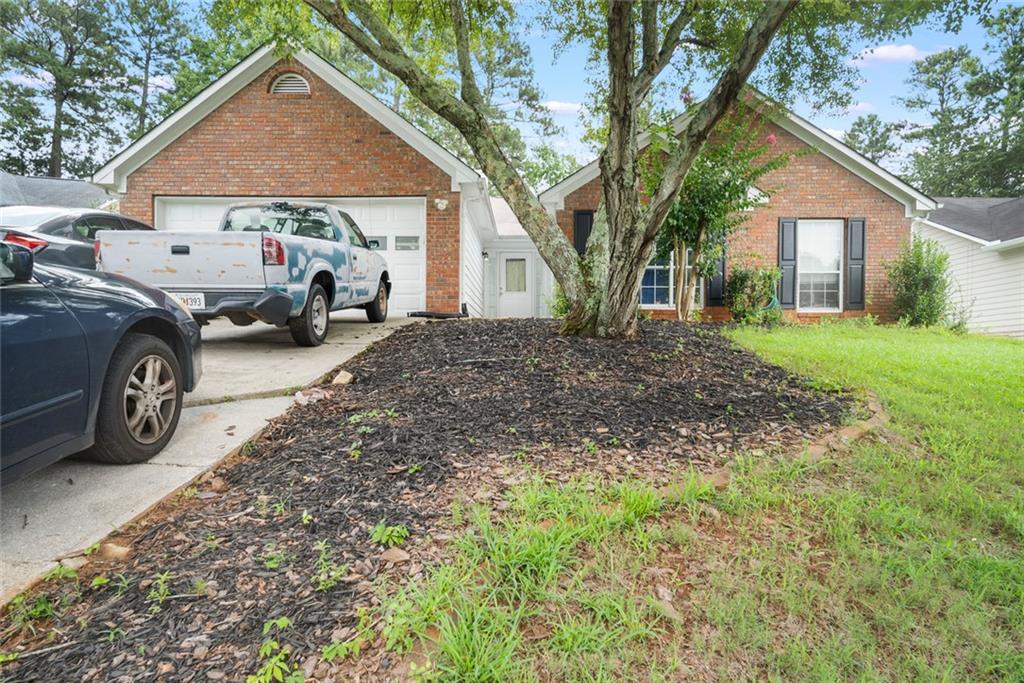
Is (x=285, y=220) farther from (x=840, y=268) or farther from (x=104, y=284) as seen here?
(x=840, y=268)

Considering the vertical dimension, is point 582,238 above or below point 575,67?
below

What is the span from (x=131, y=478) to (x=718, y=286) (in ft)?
36.0

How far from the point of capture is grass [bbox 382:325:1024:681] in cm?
171

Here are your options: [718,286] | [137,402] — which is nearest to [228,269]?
[137,402]

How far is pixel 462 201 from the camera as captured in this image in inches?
429

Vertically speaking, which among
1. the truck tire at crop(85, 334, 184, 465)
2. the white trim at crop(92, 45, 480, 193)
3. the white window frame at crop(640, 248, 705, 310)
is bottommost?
the truck tire at crop(85, 334, 184, 465)

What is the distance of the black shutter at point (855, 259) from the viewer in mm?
11867

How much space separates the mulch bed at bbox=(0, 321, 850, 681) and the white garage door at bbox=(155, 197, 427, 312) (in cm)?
561

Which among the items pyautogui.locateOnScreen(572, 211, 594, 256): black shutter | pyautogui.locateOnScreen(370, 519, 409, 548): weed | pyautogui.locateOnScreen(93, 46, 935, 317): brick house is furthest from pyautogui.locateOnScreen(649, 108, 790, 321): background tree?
pyautogui.locateOnScreen(370, 519, 409, 548): weed

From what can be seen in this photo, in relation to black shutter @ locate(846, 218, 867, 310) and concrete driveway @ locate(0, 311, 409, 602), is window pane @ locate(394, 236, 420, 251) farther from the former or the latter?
black shutter @ locate(846, 218, 867, 310)

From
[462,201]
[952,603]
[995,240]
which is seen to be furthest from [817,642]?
[995,240]

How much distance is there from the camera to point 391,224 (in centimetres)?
1080

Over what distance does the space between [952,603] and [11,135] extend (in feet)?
117

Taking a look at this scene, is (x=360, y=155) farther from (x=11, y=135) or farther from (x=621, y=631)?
(x=11, y=135)
